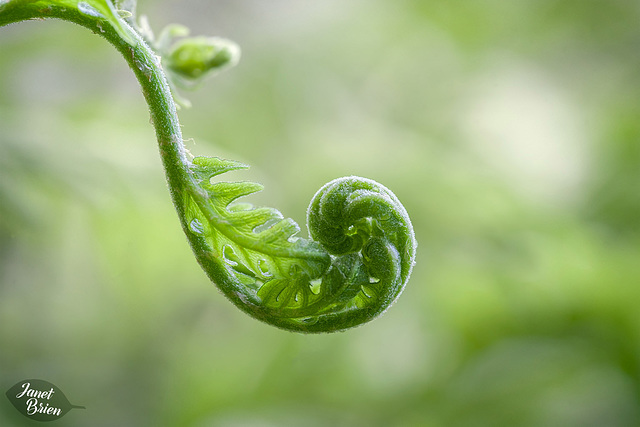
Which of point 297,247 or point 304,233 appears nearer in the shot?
point 297,247

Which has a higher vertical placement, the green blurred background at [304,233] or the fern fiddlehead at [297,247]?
the green blurred background at [304,233]

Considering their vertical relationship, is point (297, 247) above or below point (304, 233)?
below

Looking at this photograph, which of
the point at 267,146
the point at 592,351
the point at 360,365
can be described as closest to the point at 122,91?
the point at 267,146

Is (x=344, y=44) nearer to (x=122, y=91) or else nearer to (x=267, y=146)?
(x=267, y=146)

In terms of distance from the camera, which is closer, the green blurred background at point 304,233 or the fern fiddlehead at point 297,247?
the fern fiddlehead at point 297,247

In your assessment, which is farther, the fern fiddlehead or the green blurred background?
the green blurred background

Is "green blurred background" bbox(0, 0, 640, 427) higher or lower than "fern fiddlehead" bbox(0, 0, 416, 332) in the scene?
higher
